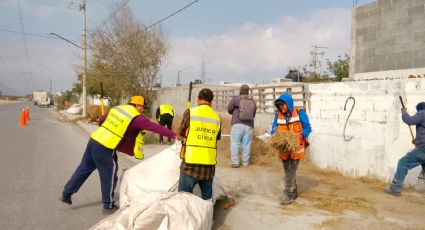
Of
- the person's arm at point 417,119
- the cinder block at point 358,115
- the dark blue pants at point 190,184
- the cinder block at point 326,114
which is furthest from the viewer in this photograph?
the cinder block at point 326,114

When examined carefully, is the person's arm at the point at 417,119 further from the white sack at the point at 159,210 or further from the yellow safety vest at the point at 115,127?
the yellow safety vest at the point at 115,127

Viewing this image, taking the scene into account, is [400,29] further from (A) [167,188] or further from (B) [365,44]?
(A) [167,188]

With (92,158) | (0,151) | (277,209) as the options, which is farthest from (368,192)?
(0,151)

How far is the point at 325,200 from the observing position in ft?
19.2

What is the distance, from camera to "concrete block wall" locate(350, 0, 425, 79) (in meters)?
8.54

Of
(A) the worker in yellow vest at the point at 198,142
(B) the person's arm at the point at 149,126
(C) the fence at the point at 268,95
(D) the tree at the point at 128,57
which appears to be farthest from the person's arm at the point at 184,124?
(D) the tree at the point at 128,57

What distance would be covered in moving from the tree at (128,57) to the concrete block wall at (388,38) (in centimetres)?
1647

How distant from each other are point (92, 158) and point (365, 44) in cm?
773

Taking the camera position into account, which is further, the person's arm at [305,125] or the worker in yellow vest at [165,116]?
the worker in yellow vest at [165,116]

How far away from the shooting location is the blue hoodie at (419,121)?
5.80 metres

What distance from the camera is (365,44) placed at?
10.0 m

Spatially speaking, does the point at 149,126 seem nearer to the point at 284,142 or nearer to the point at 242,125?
the point at 284,142

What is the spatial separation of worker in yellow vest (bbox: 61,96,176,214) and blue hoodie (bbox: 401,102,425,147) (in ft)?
11.7

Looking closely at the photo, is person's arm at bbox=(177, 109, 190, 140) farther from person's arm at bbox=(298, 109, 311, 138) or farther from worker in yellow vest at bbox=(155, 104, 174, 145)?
worker in yellow vest at bbox=(155, 104, 174, 145)
